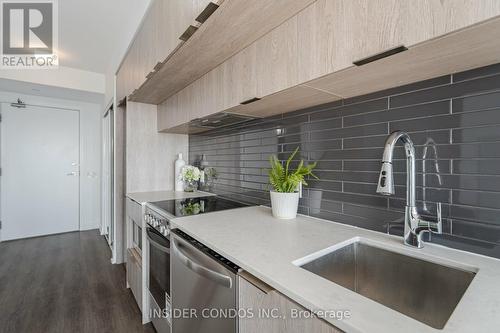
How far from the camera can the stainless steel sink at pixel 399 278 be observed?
73 centimetres

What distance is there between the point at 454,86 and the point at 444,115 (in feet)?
0.33

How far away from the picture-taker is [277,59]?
40.0 inches

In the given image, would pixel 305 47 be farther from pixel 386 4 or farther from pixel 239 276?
pixel 239 276

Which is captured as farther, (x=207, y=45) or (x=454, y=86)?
(x=207, y=45)

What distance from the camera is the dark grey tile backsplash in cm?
76

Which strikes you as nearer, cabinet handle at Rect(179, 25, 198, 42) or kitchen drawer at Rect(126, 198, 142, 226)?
cabinet handle at Rect(179, 25, 198, 42)

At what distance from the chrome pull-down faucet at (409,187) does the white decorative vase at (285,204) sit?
0.51 meters

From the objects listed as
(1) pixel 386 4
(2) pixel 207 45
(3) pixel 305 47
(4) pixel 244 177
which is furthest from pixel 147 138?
(1) pixel 386 4

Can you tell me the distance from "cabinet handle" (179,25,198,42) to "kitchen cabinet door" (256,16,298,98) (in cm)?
31

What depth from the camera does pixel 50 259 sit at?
2865mm

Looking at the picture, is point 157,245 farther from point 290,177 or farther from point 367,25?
point 367,25

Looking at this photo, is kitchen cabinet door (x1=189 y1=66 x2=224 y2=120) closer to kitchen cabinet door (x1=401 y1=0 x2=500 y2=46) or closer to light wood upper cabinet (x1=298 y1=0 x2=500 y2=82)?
light wood upper cabinet (x1=298 y1=0 x2=500 y2=82)

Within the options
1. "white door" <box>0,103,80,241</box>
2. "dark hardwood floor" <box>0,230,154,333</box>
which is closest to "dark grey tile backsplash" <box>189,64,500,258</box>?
"dark hardwood floor" <box>0,230,154,333</box>

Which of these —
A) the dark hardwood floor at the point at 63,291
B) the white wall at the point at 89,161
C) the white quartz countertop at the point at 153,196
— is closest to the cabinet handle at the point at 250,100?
the white quartz countertop at the point at 153,196
